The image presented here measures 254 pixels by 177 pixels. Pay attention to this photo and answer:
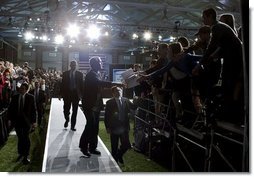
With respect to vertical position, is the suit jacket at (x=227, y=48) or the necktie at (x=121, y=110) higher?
the suit jacket at (x=227, y=48)

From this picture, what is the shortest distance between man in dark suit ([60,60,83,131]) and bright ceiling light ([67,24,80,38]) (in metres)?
0.52

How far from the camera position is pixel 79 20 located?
3.54 meters

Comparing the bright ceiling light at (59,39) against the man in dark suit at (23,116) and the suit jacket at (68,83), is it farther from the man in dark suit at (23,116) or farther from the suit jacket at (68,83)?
the man in dark suit at (23,116)

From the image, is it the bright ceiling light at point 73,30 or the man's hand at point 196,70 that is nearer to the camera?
the man's hand at point 196,70

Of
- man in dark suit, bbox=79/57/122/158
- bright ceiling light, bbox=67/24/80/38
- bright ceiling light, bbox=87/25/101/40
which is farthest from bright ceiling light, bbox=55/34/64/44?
man in dark suit, bbox=79/57/122/158

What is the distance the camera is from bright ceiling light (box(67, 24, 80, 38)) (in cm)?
320

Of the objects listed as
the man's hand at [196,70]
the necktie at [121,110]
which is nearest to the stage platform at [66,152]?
the necktie at [121,110]

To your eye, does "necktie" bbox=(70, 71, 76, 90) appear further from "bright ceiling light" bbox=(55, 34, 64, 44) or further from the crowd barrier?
the crowd barrier

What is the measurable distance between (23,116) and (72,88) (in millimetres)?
472

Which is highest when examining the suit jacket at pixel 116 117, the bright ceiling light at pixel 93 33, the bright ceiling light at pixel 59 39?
the bright ceiling light at pixel 93 33

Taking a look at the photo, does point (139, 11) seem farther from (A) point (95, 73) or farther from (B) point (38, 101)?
(B) point (38, 101)

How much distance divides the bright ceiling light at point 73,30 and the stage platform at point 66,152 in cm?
73

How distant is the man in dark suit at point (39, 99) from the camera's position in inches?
112

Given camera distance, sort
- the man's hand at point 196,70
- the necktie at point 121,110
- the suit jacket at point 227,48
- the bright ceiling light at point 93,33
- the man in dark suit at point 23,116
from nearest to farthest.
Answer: the suit jacket at point 227,48 < the man's hand at point 196,70 < the man in dark suit at point 23,116 < the necktie at point 121,110 < the bright ceiling light at point 93,33
